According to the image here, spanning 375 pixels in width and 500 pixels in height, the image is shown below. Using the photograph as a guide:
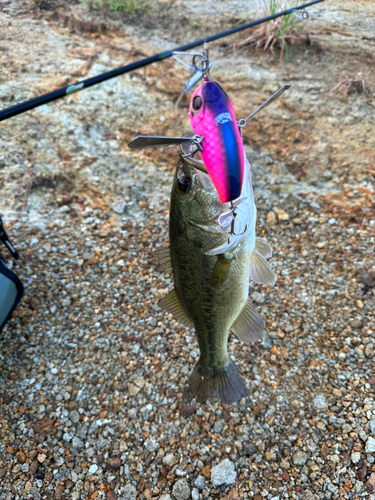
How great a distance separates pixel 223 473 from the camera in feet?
6.99

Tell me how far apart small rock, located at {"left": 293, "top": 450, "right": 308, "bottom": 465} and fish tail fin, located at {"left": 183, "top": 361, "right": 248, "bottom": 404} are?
64cm

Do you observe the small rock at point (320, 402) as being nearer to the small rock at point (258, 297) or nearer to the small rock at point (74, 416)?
the small rock at point (258, 297)

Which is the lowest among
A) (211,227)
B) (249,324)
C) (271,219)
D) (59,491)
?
(59,491)

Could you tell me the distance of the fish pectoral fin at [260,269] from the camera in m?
1.64

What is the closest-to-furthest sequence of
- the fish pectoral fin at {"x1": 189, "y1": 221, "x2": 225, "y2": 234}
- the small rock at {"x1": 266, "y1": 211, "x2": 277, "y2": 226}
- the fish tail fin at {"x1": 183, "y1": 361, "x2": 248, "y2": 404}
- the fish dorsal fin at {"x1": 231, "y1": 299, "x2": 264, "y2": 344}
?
1. the fish pectoral fin at {"x1": 189, "y1": 221, "x2": 225, "y2": 234}
2. the fish dorsal fin at {"x1": 231, "y1": 299, "x2": 264, "y2": 344}
3. the fish tail fin at {"x1": 183, "y1": 361, "x2": 248, "y2": 404}
4. the small rock at {"x1": 266, "y1": 211, "x2": 277, "y2": 226}

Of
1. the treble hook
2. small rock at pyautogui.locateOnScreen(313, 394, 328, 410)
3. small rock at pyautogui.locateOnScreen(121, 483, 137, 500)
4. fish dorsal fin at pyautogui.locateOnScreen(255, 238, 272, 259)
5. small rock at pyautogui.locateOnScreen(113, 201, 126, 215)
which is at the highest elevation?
the treble hook

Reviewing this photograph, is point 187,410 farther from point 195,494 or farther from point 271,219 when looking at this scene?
point 271,219

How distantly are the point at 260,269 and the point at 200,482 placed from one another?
1.43 m

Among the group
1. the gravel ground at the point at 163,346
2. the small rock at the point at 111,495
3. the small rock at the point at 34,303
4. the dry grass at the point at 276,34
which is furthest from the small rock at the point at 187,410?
the dry grass at the point at 276,34

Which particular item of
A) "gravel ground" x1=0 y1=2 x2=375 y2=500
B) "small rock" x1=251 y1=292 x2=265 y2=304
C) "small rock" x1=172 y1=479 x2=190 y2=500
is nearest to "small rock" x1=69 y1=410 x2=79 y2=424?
"gravel ground" x1=0 y1=2 x2=375 y2=500

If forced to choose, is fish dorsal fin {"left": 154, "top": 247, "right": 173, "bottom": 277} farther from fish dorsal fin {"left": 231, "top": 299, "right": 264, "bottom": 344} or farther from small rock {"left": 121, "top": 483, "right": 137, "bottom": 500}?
small rock {"left": 121, "top": 483, "right": 137, "bottom": 500}

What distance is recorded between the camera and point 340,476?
2039mm

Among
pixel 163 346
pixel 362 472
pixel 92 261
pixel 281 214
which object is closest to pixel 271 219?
pixel 281 214

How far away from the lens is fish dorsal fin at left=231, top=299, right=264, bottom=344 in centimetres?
179
